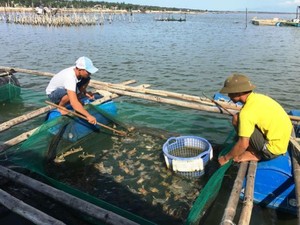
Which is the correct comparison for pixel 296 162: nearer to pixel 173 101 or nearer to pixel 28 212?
pixel 173 101

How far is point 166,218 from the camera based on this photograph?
15.9ft

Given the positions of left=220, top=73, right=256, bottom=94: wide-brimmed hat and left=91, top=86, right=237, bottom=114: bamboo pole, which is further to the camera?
left=91, top=86, right=237, bottom=114: bamboo pole

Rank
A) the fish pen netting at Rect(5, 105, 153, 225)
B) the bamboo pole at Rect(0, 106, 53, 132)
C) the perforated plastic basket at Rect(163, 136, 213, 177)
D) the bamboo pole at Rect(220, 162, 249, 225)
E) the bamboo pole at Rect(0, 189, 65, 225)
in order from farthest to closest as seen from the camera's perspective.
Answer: the bamboo pole at Rect(0, 106, 53, 132), the perforated plastic basket at Rect(163, 136, 213, 177), the fish pen netting at Rect(5, 105, 153, 225), the bamboo pole at Rect(0, 189, 65, 225), the bamboo pole at Rect(220, 162, 249, 225)

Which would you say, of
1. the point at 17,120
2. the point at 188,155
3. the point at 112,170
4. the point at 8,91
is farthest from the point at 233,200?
the point at 8,91

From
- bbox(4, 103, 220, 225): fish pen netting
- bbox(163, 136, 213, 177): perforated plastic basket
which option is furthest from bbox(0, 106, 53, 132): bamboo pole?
bbox(163, 136, 213, 177): perforated plastic basket

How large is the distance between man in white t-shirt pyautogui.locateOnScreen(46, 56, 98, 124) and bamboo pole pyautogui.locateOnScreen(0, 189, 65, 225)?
253 centimetres

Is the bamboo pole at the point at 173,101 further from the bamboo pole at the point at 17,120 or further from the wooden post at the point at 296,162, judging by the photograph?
the bamboo pole at the point at 17,120

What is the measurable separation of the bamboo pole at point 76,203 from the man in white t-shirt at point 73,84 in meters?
1.96

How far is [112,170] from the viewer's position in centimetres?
620

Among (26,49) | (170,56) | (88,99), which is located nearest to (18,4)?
(26,49)

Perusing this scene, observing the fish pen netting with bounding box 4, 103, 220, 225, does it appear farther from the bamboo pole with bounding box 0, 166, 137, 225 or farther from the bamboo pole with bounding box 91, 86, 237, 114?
the bamboo pole with bounding box 91, 86, 237, 114

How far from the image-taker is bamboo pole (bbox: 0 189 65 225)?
3518 mm

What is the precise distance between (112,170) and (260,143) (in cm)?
314

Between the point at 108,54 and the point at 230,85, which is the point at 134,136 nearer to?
the point at 230,85
